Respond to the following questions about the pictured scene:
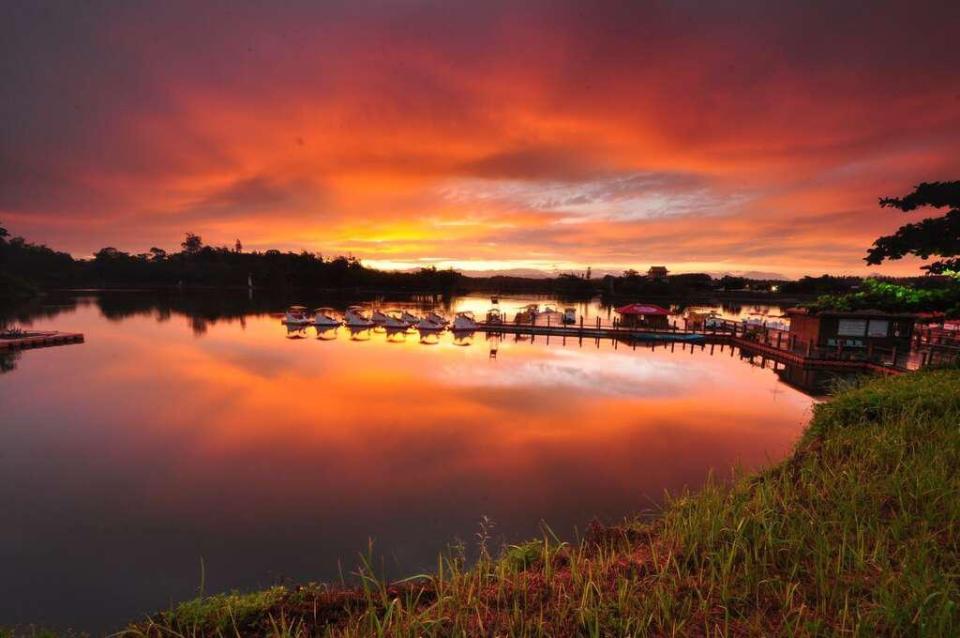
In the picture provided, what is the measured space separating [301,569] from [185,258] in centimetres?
16526

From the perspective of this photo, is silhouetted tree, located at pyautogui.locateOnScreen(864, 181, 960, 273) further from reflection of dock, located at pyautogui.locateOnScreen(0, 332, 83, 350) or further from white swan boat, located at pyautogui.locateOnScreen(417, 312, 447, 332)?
reflection of dock, located at pyautogui.locateOnScreen(0, 332, 83, 350)

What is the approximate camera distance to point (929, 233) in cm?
1091

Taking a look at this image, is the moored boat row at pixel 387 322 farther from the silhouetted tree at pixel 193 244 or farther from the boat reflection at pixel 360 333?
the silhouetted tree at pixel 193 244

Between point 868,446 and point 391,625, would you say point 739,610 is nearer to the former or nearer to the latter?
point 391,625

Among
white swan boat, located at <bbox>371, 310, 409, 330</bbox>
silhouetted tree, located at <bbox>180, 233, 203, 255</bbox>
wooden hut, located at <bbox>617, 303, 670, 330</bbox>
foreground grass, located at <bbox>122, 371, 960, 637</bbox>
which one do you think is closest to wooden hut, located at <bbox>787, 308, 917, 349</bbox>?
wooden hut, located at <bbox>617, 303, 670, 330</bbox>

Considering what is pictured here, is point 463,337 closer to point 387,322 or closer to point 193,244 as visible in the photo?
point 387,322

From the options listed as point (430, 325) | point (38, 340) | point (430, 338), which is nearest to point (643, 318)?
point (430, 338)

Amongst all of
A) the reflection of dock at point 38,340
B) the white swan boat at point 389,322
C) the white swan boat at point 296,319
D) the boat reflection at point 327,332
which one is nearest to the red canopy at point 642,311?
the white swan boat at point 389,322

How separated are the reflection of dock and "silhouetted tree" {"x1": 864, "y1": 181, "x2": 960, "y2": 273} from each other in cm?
4224

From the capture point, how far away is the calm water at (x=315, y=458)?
7.62 meters

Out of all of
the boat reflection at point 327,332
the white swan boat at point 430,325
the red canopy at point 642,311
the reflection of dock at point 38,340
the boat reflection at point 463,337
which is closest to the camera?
the reflection of dock at point 38,340

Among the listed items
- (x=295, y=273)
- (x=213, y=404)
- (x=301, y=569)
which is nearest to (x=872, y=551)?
(x=301, y=569)

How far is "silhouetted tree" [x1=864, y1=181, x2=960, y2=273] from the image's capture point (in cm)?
1060

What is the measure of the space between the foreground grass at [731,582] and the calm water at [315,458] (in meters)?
3.38
